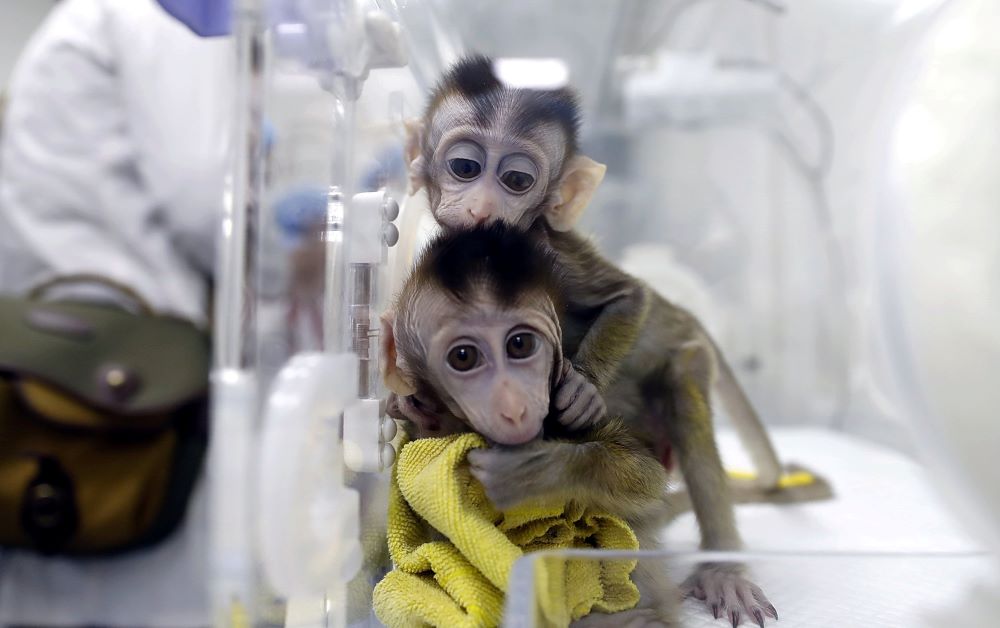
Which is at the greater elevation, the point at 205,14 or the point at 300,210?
the point at 205,14

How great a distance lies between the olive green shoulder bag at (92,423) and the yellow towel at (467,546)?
3.93 feet

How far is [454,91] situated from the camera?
0.91m

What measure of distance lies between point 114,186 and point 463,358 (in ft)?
5.76

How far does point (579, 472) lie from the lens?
778 mm

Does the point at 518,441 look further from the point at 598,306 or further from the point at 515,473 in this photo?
the point at 598,306

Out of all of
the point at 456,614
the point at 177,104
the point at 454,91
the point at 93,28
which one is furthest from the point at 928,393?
the point at 93,28

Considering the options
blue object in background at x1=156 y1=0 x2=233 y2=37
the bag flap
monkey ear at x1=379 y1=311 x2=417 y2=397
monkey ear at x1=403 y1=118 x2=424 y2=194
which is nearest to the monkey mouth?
monkey ear at x1=379 y1=311 x2=417 y2=397

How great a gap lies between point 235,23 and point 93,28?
1772mm

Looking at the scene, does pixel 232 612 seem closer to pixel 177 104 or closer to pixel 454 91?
pixel 454 91

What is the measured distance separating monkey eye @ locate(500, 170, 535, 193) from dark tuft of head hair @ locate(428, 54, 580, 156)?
0.05 metres

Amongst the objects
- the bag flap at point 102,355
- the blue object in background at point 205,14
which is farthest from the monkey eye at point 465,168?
the bag flap at point 102,355

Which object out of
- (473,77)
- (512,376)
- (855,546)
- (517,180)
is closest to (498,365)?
(512,376)

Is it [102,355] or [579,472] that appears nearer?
[579,472]

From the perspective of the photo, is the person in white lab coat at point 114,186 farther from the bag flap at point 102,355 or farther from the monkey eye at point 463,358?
the monkey eye at point 463,358
